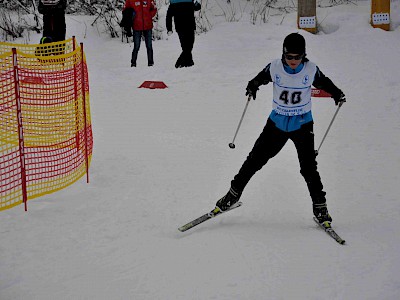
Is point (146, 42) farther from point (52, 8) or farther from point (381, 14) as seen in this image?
point (381, 14)

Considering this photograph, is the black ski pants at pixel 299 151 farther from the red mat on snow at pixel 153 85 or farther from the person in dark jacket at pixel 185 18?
the person in dark jacket at pixel 185 18

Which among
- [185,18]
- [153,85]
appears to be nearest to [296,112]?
[153,85]

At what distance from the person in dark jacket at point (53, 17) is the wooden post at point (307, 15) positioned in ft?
17.0

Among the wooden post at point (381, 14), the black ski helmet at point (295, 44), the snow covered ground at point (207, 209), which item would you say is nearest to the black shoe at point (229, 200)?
the snow covered ground at point (207, 209)

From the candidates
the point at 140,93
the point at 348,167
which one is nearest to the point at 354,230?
the point at 348,167

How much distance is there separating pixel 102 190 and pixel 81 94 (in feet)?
3.91

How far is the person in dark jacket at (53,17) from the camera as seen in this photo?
10867 millimetres

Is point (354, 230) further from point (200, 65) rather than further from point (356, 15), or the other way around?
point (356, 15)

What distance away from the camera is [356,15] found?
13.4 m

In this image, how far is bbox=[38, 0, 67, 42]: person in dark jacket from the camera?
35.7ft

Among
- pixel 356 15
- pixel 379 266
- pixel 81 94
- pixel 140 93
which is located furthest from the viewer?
pixel 356 15

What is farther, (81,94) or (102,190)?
(81,94)

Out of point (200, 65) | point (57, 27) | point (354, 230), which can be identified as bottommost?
point (354, 230)

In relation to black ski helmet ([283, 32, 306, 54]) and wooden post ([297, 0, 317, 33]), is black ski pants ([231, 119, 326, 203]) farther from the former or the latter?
wooden post ([297, 0, 317, 33])
